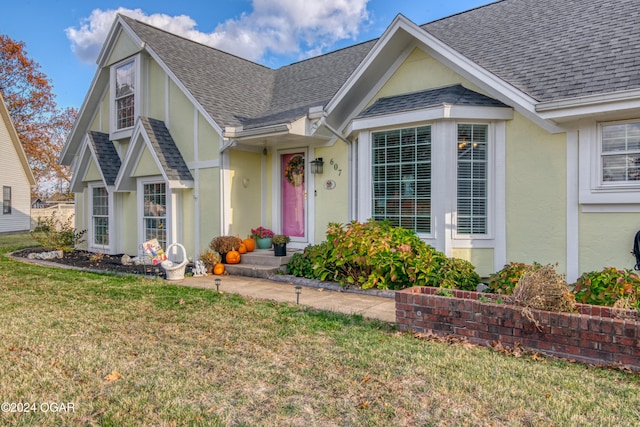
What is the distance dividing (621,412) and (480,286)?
406 cm

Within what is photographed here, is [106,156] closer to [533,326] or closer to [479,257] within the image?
[479,257]

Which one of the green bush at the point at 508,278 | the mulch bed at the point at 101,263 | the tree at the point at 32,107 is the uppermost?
the tree at the point at 32,107

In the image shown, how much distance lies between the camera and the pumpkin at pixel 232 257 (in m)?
8.98

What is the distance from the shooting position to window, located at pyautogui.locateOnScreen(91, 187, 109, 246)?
12.2m

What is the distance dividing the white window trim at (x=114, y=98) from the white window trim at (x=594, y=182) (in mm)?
10451

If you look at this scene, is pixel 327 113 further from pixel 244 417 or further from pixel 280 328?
pixel 244 417

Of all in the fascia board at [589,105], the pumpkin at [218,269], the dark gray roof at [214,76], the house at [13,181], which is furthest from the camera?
the house at [13,181]

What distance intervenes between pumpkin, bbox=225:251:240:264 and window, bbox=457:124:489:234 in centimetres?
471

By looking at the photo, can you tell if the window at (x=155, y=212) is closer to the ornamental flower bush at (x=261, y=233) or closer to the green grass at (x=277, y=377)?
the ornamental flower bush at (x=261, y=233)

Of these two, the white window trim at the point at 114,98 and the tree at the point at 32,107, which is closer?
the white window trim at the point at 114,98

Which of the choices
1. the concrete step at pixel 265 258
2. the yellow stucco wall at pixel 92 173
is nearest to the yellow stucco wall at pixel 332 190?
the concrete step at pixel 265 258

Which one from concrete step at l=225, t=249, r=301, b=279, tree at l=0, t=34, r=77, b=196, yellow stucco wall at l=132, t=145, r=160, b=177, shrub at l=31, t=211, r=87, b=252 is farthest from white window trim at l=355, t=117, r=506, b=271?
tree at l=0, t=34, r=77, b=196

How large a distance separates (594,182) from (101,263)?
10565 millimetres

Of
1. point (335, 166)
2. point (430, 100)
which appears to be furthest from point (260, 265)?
point (430, 100)
